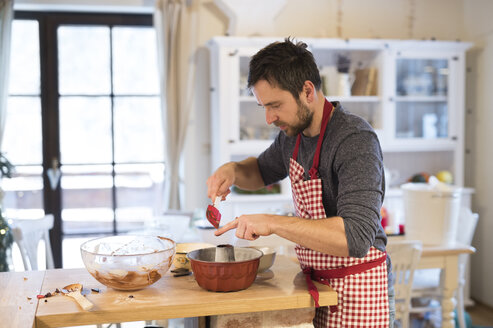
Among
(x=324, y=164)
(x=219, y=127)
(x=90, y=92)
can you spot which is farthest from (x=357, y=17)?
(x=324, y=164)

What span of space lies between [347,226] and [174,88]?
2.84m

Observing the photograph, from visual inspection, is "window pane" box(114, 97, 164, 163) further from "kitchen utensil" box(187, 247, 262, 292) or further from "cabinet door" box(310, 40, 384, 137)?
"kitchen utensil" box(187, 247, 262, 292)

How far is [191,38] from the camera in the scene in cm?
405

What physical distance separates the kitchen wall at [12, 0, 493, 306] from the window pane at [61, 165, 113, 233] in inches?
25.9

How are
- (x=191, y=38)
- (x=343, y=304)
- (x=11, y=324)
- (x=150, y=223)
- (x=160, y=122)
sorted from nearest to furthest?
(x=11, y=324) → (x=343, y=304) → (x=150, y=223) → (x=191, y=38) → (x=160, y=122)

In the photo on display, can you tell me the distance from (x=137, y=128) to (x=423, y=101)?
226 cm

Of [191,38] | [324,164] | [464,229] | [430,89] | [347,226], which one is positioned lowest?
[464,229]

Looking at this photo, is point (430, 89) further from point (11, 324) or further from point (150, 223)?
point (11, 324)

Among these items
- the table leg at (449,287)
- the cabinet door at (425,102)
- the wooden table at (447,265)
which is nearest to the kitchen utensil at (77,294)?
the wooden table at (447,265)

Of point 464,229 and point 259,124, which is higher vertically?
point 259,124

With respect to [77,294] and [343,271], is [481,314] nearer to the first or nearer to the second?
[343,271]

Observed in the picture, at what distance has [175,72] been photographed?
4.06m

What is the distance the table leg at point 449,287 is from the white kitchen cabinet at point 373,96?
1.09 m

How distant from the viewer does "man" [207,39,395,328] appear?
1.46 m
